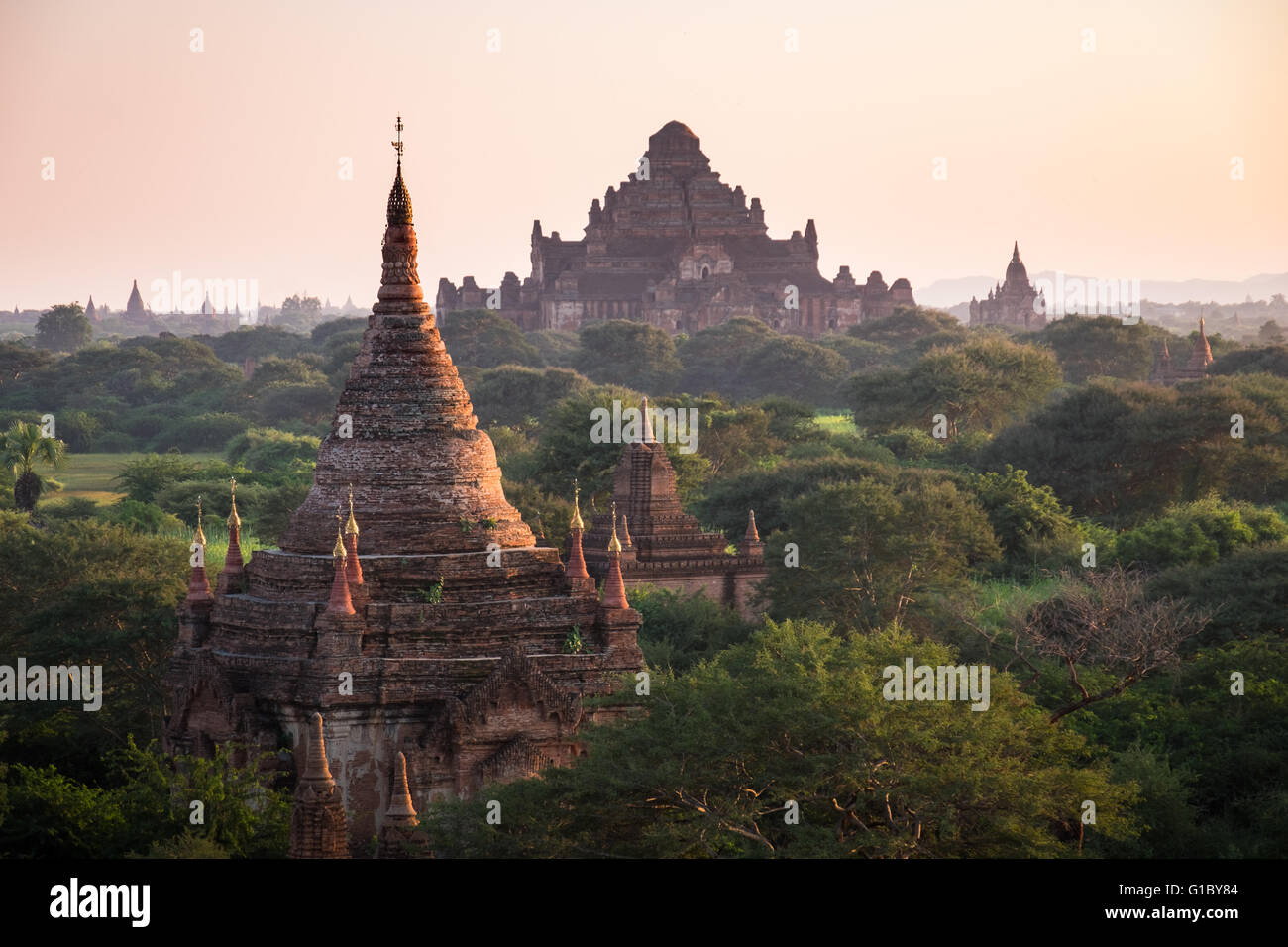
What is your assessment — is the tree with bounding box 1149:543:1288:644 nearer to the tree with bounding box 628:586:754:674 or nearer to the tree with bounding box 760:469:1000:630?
the tree with bounding box 760:469:1000:630

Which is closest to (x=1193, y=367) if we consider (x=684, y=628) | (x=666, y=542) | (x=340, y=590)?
(x=666, y=542)

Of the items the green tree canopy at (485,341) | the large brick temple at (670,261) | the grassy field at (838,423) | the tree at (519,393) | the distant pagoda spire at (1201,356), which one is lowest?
the grassy field at (838,423)

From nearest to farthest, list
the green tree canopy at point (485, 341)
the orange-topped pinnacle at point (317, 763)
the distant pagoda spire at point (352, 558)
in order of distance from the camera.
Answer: the orange-topped pinnacle at point (317, 763) < the distant pagoda spire at point (352, 558) < the green tree canopy at point (485, 341)

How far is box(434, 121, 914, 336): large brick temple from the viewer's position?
160 metres

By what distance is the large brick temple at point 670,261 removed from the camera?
15988cm

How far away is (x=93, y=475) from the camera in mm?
103062

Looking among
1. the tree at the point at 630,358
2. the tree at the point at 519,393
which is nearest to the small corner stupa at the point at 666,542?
the tree at the point at 519,393

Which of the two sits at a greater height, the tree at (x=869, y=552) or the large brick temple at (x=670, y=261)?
the large brick temple at (x=670, y=261)

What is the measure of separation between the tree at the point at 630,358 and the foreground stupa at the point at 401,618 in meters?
94.9

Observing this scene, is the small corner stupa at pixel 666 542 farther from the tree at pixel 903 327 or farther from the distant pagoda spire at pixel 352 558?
the tree at pixel 903 327

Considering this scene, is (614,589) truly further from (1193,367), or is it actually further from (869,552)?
(1193,367)

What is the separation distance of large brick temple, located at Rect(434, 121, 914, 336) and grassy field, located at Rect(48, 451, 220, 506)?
51248 mm

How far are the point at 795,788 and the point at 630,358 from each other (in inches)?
4182

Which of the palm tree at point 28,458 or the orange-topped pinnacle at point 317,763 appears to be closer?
the orange-topped pinnacle at point 317,763
